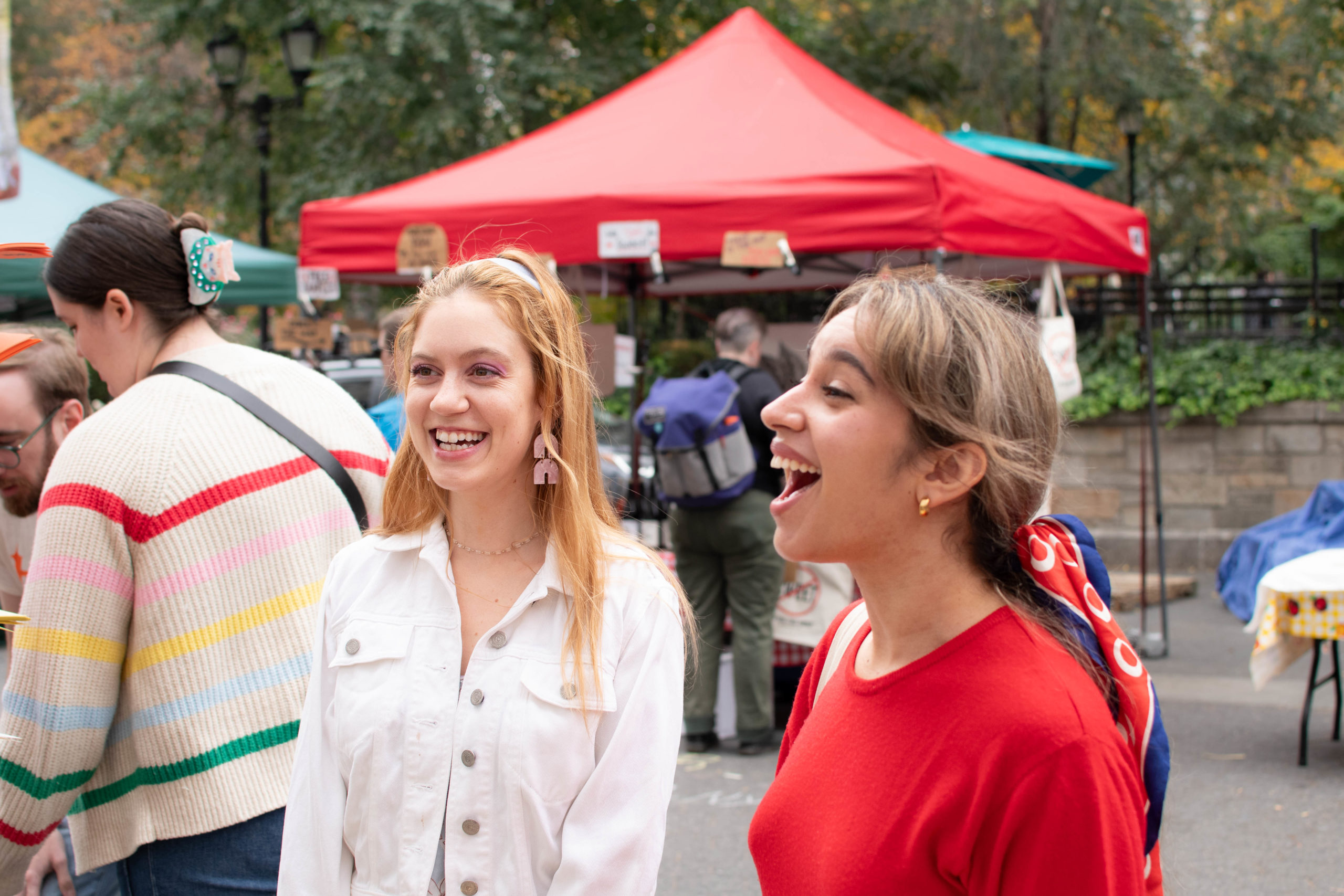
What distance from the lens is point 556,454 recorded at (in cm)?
174

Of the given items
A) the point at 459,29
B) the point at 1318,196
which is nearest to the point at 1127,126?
the point at 1318,196

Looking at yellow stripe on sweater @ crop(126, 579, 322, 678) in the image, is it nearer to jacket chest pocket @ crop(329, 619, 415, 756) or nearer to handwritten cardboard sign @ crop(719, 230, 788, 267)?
jacket chest pocket @ crop(329, 619, 415, 756)

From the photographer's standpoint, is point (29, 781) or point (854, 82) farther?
point (854, 82)

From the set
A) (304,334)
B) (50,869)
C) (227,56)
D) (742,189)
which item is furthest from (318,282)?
(227,56)

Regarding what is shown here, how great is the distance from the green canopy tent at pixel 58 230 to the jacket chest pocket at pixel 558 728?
264 inches

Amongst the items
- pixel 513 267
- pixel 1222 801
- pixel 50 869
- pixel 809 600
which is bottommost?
pixel 1222 801

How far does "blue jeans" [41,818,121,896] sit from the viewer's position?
2139mm

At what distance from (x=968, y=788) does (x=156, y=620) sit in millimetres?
1369

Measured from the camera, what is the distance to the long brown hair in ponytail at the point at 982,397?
129cm

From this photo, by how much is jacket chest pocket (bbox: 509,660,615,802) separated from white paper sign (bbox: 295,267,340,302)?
454cm

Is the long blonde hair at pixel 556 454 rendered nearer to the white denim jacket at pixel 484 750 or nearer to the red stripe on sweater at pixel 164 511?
the white denim jacket at pixel 484 750

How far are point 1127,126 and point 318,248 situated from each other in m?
7.18

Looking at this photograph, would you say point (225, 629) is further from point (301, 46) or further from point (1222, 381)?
point (301, 46)

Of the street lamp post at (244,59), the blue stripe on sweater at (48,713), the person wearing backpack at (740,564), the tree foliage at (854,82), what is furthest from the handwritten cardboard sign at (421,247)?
the tree foliage at (854,82)
